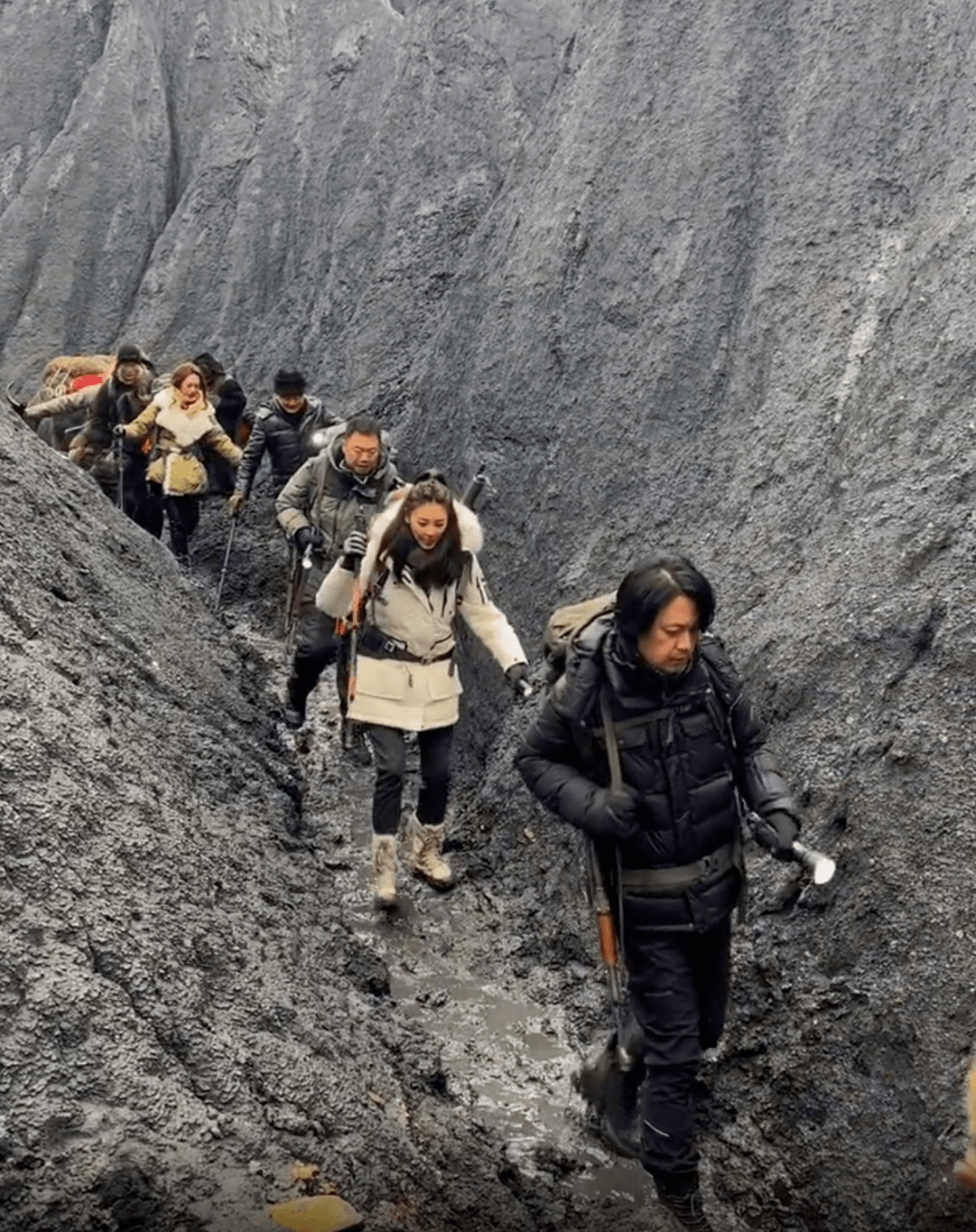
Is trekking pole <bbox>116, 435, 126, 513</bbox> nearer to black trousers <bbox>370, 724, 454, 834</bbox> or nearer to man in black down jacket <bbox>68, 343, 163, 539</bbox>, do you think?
man in black down jacket <bbox>68, 343, 163, 539</bbox>

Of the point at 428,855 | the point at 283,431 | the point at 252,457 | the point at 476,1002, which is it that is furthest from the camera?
the point at 283,431

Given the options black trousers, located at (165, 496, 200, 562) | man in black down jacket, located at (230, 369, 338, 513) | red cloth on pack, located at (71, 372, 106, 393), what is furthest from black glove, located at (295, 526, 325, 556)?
red cloth on pack, located at (71, 372, 106, 393)

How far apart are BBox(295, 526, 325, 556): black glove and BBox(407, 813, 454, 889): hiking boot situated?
185 centimetres

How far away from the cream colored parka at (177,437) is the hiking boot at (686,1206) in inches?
301

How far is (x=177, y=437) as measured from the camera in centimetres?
1091

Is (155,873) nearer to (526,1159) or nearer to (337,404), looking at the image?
(526,1159)

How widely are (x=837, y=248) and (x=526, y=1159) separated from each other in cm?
561

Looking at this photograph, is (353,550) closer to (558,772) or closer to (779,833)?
(558,772)

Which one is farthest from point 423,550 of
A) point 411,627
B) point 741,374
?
point 741,374

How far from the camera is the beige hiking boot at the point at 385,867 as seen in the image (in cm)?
670

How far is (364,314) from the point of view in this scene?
13734 millimetres

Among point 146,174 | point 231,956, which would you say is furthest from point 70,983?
point 146,174

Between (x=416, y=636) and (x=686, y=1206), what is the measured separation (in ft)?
9.42

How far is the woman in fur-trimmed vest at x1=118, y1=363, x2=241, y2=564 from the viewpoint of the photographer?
35.7 feet
